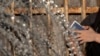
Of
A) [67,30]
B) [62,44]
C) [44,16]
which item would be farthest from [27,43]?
[44,16]

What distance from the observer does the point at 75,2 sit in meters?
3.21

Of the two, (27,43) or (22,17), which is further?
(22,17)

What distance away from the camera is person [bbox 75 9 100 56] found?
2.22 metres

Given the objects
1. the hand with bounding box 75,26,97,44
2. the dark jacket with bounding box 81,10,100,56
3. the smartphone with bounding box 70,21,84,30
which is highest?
the smartphone with bounding box 70,21,84,30

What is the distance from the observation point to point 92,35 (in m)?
2.24

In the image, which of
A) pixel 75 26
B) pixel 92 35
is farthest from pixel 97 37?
pixel 75 26

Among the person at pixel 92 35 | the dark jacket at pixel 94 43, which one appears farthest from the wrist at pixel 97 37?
the dark jacket at pixel 94 43

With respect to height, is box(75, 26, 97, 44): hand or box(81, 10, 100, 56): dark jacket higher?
box(75, 26, 97, 44): hand

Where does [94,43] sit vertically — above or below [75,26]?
below

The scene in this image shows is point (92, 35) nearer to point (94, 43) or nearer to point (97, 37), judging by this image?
point (97, 37)

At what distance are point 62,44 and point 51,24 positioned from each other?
0.24m

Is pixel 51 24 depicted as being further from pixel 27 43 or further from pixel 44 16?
pixel 27 43

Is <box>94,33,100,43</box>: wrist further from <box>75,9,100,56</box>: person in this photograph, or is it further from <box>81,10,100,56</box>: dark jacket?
<box>81,10,100,56</box>: dark jacket

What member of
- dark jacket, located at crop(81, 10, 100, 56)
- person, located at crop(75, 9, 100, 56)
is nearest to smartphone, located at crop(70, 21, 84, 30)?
person, located at crop(75, 9, 100, 56)
